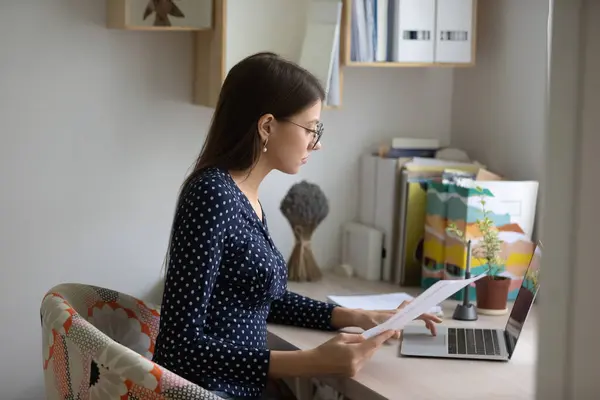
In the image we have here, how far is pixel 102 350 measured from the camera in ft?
5.32

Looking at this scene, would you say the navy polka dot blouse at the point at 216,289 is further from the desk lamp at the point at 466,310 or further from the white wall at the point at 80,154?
the white wall at the point at 80,154

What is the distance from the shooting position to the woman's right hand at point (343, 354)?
1742 mm

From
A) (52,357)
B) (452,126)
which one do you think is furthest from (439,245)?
(52,357)

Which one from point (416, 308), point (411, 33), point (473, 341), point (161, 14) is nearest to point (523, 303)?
point (473, 341)

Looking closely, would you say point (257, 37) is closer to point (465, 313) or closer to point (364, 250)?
point (364, 250)

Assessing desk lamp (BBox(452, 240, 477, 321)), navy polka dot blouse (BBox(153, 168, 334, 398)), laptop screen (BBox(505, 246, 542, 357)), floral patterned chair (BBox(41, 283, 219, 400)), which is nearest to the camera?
floral patterned chair (BBox(41, 283, 219, 400))

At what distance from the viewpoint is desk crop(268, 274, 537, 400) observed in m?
1.71

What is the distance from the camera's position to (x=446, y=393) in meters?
1.71

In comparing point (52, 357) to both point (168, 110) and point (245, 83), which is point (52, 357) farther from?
point (168, 110)

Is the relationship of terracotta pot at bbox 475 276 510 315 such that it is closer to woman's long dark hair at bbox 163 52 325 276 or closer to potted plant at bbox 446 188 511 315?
potted plant at bbox 446 188 511 315

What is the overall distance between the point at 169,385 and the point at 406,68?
1611 mm

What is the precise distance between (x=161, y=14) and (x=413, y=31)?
696 millimetres

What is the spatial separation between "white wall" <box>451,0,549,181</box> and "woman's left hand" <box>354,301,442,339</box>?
0.63 m

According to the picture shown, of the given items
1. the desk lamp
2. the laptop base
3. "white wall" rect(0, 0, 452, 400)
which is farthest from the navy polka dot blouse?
"white wall" rect(0, 0, 452, 400)
